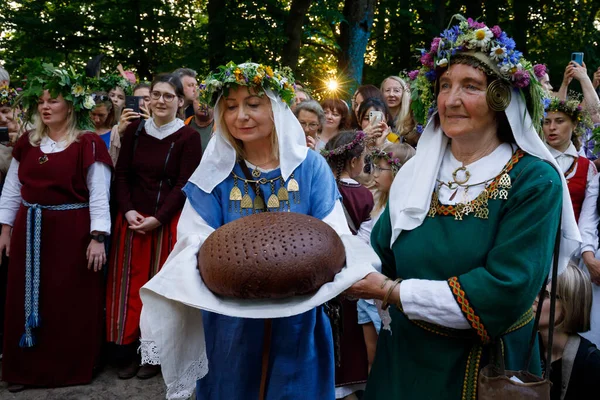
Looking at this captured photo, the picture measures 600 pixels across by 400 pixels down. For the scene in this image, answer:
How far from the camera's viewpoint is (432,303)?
65.1 inches

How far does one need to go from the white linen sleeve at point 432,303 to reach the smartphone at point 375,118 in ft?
9.58

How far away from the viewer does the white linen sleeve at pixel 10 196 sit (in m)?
4.12

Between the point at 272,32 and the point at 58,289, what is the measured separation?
6.23 meters

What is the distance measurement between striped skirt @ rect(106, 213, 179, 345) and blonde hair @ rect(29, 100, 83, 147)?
0.73 metres

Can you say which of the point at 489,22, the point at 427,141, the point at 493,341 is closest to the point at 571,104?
the point at 427,141

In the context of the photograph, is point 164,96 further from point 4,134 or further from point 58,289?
point 58,289

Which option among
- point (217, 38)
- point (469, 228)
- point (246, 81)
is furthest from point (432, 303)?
point (217, 38)

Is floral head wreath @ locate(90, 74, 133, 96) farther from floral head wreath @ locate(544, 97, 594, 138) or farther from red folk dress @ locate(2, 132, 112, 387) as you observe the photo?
floral head wreath @ locate(544, 97, 594, 138)

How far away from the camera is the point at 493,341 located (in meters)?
1.70

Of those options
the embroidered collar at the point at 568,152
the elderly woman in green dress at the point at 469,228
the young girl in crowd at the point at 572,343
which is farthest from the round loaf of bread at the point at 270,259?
the embroidered collar at the point at 568,152

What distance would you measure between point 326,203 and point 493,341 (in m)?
0.91

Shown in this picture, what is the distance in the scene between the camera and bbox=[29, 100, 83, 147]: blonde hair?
3971mm

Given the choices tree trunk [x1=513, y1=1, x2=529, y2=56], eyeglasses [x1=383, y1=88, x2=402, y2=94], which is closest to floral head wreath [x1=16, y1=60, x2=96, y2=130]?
eyeglasses [x1=383, y1=88, x2=402, y2=94]

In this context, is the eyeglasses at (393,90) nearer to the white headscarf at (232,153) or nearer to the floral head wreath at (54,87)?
the floral head wreath at (54,87)
